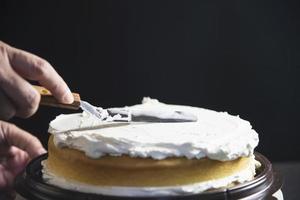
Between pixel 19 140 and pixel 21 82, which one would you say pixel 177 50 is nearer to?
pixel 19 140

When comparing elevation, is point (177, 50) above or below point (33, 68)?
below

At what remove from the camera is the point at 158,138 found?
998 millimetres

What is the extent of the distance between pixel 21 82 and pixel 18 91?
2 cm

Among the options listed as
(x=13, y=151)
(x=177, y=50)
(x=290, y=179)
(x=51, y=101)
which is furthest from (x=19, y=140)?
(x=290, y=179)

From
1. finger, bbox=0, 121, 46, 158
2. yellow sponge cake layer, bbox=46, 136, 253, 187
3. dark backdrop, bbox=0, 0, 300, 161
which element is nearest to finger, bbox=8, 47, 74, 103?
yellow sponge cake layer, bbox=46, 136, 253, 187

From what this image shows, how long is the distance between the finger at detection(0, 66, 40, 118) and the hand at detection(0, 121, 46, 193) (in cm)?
39

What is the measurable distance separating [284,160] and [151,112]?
0.91 m

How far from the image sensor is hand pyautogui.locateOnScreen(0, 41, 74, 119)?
1.00m

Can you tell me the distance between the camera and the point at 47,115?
1909mm

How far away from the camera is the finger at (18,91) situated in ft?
3.26

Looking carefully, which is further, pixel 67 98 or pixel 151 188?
pixel 67 98

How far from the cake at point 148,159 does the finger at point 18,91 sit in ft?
0.28

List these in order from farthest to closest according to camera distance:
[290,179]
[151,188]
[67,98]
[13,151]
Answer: [290,179], [13,151], [67,98], [151,188]

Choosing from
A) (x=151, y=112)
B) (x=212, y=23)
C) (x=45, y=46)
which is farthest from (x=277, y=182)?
(x=45, y=46)
